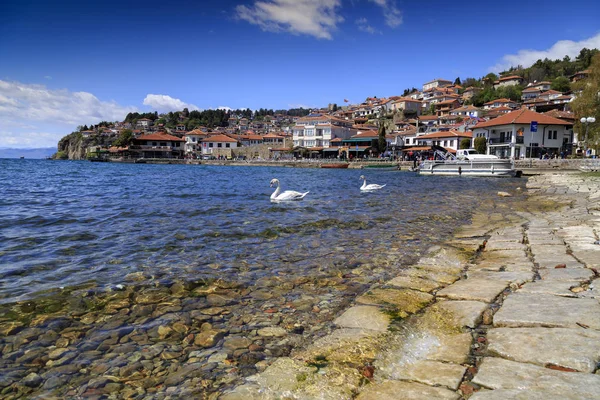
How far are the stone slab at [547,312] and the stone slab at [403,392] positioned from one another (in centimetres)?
134

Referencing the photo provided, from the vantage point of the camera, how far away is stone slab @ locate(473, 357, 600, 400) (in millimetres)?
2215

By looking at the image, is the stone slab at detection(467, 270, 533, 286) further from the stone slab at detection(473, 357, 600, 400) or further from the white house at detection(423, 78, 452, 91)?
the white house at detection(423, 78, 452, 91)

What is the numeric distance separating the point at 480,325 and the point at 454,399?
4.50 ft

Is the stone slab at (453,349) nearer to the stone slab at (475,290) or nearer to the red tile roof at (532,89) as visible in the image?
the stone slab at (475,290)

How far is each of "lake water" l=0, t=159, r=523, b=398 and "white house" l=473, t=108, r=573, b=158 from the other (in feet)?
157

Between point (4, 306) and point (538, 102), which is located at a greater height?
point (538, 102)

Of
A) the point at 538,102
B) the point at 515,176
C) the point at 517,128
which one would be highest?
the point at 538,102

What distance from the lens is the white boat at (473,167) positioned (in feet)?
114

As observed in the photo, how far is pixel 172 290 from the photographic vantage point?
5164 millimetres

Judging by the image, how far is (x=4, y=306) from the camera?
4.54 m

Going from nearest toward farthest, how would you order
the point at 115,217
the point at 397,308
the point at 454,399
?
the point at 454,399 < the point at 397,308 < the point at 115,217

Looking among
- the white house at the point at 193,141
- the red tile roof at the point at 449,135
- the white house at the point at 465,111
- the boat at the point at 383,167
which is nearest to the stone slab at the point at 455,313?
the boat at the point at 383,167

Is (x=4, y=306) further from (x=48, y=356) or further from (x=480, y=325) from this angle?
(x=480, y=325)

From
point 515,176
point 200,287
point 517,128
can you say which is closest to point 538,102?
point 517,128
